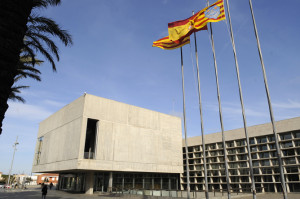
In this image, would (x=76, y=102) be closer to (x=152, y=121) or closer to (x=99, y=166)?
(x=99, y=166)

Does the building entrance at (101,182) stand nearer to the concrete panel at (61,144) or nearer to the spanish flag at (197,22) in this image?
the concrete panel at (61,144)

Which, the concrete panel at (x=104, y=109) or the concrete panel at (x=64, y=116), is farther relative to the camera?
the concrete panel at (x=64, y=116)

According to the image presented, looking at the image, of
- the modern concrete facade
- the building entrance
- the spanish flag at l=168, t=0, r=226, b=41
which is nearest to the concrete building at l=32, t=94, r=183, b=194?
the building entrance

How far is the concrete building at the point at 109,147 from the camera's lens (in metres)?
34.9

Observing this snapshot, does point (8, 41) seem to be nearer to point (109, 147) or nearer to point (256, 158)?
point (109, 147)

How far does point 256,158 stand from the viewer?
42906 mm

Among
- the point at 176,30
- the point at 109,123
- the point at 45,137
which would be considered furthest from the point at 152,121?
the point at 176,30

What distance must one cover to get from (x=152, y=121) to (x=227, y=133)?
55.8 feet

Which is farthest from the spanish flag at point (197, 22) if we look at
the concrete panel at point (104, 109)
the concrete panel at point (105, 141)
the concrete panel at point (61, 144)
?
the concrete panel at point (61, 144)

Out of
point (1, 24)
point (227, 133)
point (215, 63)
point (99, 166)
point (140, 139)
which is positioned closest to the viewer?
point (1, 24)

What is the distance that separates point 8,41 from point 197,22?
15.0m

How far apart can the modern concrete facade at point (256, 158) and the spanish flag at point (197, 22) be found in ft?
82.2

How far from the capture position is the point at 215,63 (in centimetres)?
1861

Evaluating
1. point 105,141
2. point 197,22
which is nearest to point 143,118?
point 105,141
